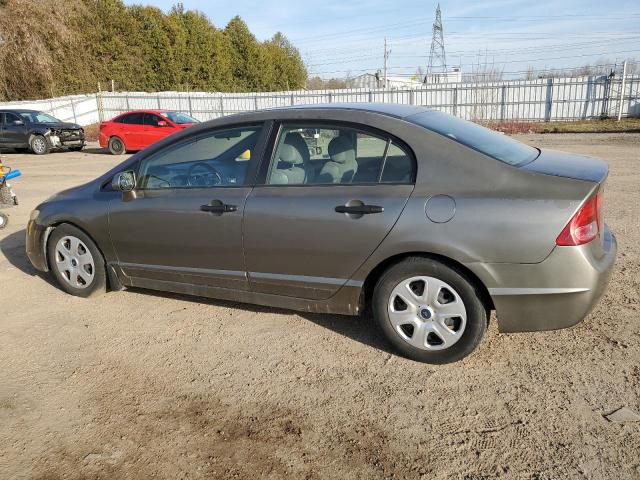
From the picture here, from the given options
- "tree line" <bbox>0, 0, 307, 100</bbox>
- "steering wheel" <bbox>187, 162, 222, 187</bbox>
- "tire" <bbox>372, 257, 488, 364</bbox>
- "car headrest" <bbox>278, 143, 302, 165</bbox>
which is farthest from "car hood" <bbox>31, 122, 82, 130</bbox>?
"tire" <bbox>372, 257, 488, 364</bbox>

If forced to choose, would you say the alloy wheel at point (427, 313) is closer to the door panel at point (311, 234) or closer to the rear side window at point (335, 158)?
the door panel at point (311, 234)

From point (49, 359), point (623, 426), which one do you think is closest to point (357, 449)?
point (623, 426)

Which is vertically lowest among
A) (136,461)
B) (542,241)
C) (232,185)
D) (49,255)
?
(136,461)

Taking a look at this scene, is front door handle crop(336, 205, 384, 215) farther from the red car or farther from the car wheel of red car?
the car wheel of red car

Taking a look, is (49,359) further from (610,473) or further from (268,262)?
(610,473)

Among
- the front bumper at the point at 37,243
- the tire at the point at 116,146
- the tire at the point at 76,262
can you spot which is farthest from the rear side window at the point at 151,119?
the tire at the point at 76,262

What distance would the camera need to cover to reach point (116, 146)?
59.7ft

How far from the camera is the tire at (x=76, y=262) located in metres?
4.52

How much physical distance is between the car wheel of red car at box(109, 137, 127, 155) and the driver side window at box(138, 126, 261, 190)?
15089 mm

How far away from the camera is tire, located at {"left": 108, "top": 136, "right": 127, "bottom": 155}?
1808 centimetres

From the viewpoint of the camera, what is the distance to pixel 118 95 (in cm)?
2952

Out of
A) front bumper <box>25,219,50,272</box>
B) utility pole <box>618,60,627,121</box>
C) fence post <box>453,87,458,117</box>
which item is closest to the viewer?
front bumper <box>25,219,50,272</box>

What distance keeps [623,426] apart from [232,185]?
282 centimetres

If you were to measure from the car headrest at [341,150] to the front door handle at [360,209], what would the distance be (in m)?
0.38
